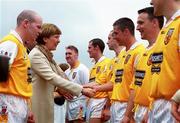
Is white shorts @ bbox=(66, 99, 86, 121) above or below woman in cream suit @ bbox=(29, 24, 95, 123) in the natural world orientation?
below

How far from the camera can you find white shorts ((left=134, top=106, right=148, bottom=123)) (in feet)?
16.8

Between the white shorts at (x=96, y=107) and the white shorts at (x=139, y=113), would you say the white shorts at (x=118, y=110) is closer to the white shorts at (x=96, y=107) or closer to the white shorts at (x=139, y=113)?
the white shorts at (x=139, y=113)

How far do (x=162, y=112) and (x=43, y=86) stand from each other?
2855mm

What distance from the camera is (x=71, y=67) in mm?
10703

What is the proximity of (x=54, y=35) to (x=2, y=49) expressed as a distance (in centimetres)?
144

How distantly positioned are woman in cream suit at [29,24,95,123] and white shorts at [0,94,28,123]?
0.75 meters

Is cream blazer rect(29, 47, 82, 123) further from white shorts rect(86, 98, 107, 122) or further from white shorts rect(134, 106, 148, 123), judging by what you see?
white shorts rect(86, 98, 107, 122)

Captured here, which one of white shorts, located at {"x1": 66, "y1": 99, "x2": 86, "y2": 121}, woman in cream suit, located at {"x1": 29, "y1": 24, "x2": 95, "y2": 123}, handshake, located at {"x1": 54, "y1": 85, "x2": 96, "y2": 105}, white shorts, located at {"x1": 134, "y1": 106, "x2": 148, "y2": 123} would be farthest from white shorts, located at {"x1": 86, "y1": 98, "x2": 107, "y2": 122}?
white shorts, located at {"x1": 134, "y1": 106, "x2": 148, "y2": 123}

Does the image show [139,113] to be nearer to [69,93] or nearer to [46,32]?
[69,93]

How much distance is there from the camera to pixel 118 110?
6.51m

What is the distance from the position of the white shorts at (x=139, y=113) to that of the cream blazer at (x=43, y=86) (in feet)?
4.03

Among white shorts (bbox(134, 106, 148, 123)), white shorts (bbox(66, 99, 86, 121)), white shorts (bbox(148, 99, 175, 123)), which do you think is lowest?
white shorts (bbox(66, 99, 86, 121))

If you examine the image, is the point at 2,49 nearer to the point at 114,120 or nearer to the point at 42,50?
the point at 42,50

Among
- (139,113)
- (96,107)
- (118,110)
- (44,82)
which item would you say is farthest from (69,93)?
(96,107)
